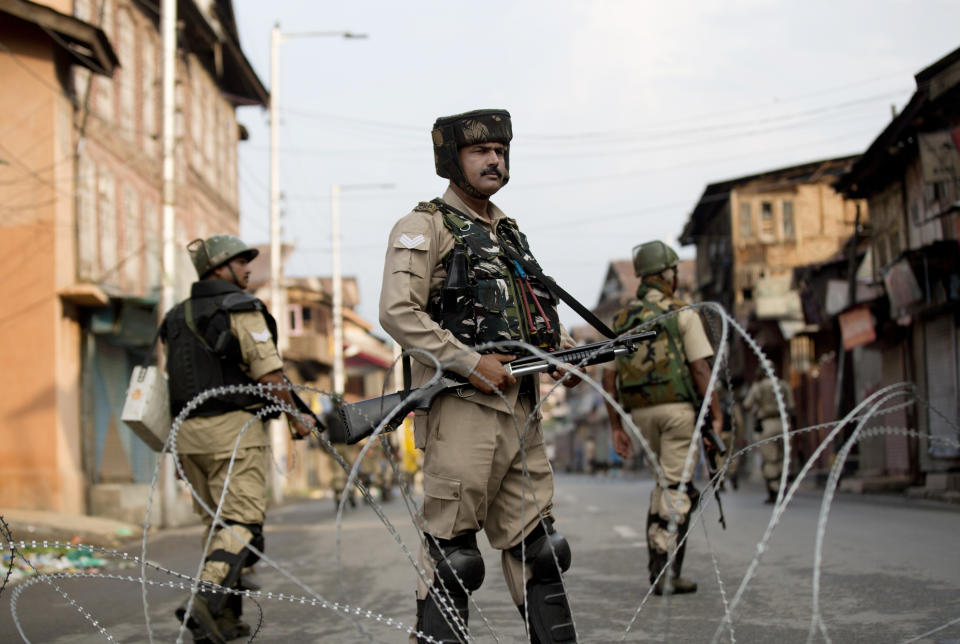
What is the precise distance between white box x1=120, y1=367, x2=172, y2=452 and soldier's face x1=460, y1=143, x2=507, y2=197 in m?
2.46

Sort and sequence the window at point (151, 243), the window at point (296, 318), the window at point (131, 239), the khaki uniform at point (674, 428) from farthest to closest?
1. the window at point (296, 318)
2. the window at point (151, 243)
3. the window at point (131, 239)
4. the khaki uniform at point (674, 428)

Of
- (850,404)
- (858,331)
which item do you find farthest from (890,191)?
(850,404)

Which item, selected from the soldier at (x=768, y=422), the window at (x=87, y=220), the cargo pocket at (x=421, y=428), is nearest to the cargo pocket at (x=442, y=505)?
the cargo pocket at (x=421, y=428)

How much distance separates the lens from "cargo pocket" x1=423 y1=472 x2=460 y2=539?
12.4 ft

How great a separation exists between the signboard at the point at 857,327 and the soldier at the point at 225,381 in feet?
64.3

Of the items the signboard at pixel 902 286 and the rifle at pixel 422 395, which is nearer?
the rifle at pixel 422 395

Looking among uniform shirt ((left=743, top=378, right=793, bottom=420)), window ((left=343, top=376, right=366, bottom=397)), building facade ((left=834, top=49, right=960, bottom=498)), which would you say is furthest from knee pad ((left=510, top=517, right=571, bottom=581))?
window ((left=343, top=376, right=366, bottom=397))

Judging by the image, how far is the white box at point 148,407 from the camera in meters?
5.85

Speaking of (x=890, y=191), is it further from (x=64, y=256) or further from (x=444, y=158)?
(x=444, y=158)

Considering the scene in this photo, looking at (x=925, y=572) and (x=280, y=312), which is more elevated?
(x=280, y=312)

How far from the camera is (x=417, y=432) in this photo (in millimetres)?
3982

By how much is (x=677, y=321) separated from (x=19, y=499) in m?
12.6

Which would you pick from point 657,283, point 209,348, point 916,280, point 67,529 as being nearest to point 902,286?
point 916,280

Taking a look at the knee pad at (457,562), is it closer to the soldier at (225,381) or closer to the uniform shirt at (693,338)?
the soldier at (225,381)
